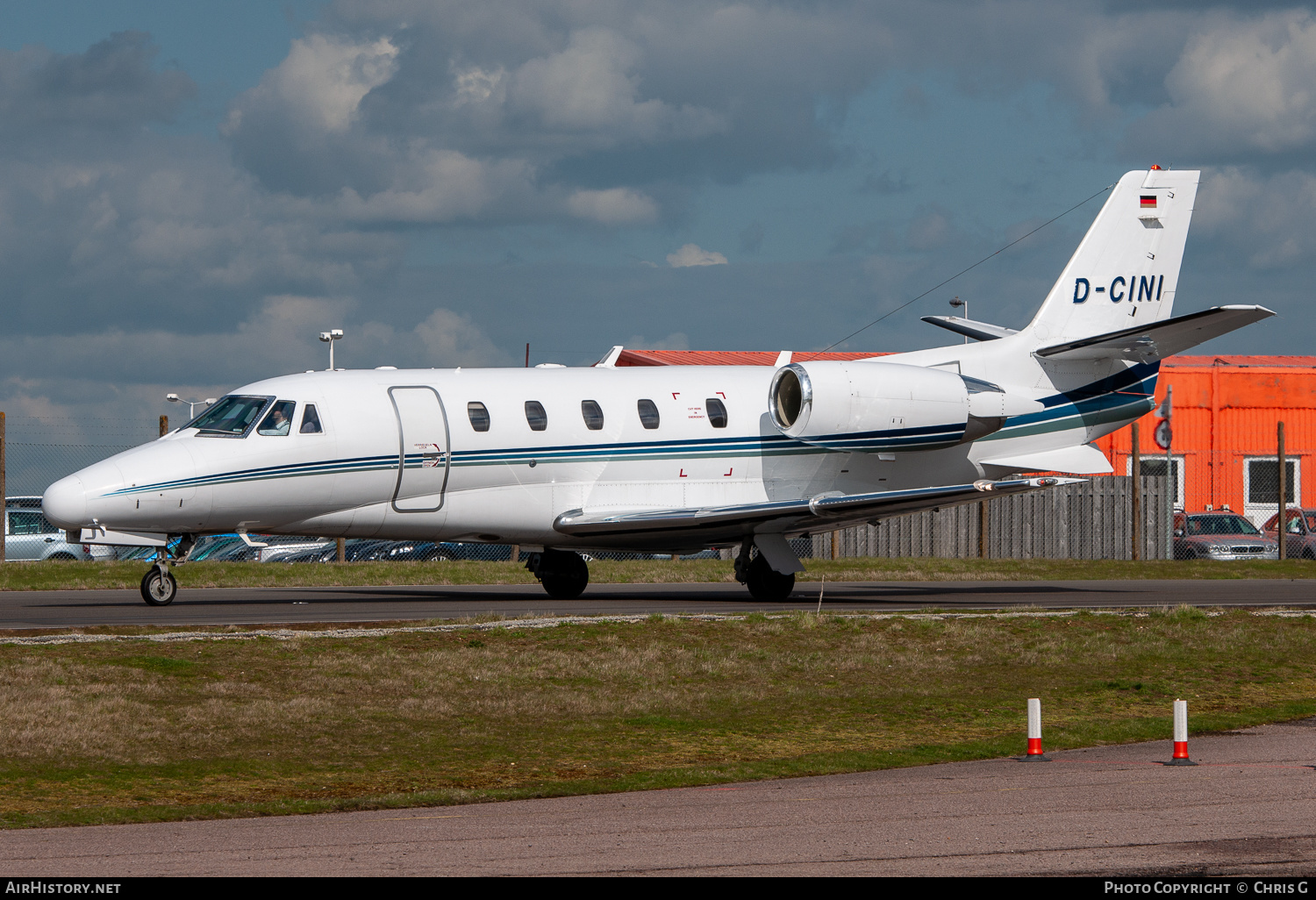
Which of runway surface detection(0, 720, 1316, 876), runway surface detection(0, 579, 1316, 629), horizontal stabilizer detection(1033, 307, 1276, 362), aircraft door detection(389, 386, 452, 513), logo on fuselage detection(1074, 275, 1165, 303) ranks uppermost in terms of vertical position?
logo on fuselage detection(1074, 275, 1165, 303)

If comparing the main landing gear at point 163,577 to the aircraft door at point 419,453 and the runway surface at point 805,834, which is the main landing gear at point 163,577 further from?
the runway surface at point 805,834

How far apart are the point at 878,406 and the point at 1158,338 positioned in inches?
207

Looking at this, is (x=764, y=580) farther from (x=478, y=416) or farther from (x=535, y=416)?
(x=478, y=416)

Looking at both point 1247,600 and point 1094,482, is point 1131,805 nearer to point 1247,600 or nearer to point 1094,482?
point 1247,600

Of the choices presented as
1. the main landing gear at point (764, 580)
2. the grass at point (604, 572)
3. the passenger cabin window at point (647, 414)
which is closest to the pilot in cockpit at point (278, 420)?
the passenger cabin window at point (647, 414)

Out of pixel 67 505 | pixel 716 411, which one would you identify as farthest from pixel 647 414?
pixel 67 505

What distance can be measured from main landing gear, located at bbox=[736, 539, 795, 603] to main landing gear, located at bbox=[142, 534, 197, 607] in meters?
8.99

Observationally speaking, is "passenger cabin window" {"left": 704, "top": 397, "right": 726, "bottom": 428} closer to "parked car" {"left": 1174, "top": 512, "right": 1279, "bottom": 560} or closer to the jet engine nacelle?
the jet engine nacelle

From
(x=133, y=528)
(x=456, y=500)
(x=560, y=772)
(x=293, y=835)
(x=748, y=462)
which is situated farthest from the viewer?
(x=748, y=462)

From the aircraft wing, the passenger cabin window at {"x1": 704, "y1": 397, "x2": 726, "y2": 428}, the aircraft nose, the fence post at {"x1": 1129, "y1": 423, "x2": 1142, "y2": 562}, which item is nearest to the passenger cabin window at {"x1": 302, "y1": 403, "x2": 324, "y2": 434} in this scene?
the aircraft nose

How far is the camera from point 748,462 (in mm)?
25938

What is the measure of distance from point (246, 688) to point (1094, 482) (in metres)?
31.2

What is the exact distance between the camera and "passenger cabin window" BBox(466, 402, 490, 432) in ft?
79.2
